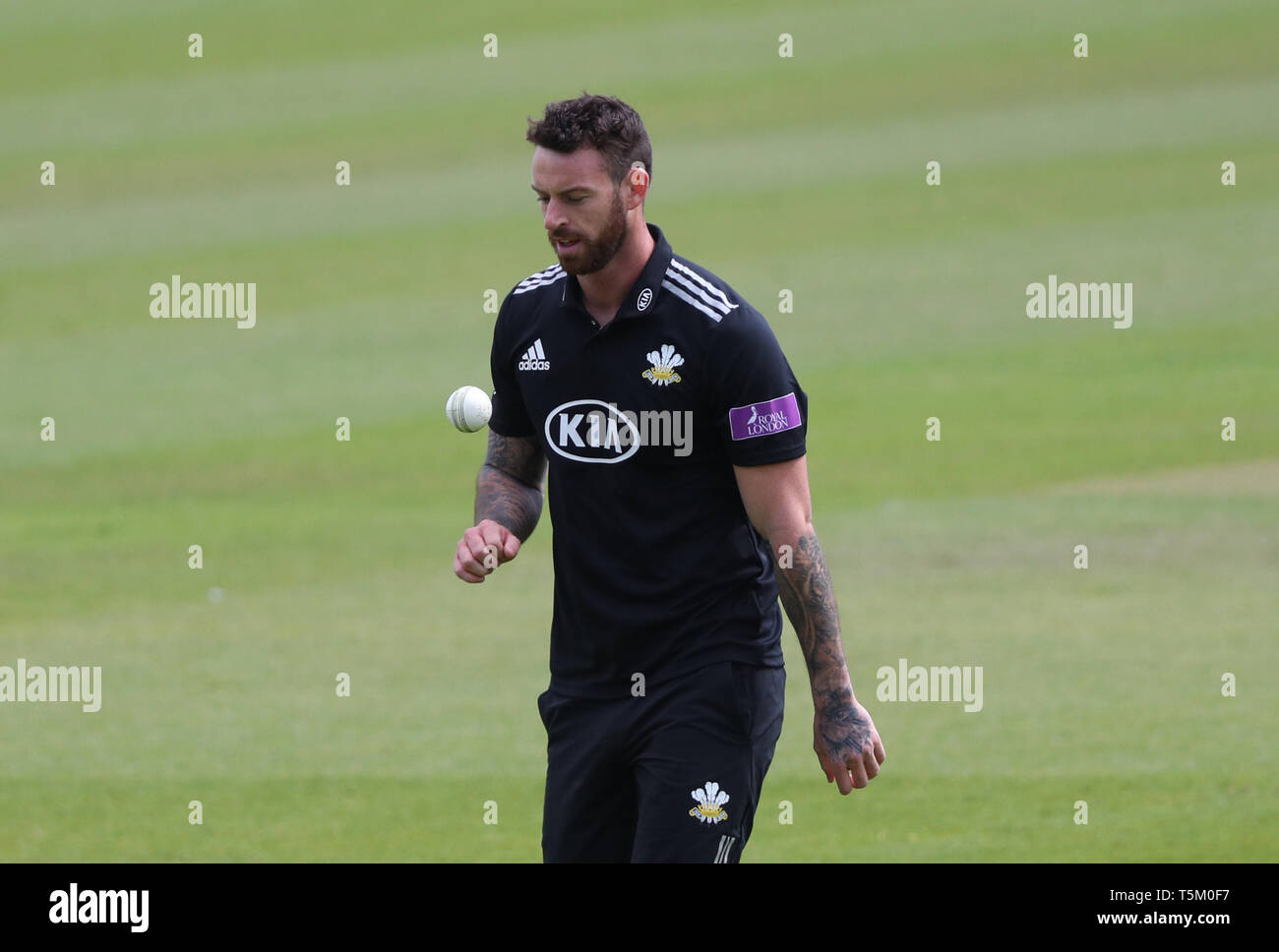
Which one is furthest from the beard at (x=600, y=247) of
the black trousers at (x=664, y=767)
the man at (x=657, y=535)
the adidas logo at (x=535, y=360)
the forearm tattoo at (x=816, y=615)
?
the black trousers at (x=664, y=767)

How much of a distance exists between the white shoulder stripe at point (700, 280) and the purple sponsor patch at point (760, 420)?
0.29 metres

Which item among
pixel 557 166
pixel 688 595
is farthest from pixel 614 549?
pixel 557 166

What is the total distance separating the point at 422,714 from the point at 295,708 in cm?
70

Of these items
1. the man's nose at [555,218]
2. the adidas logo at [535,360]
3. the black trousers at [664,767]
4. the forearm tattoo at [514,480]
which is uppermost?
the man's nose at [555,218]

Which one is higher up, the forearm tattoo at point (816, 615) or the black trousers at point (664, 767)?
the forearm tattoo at point (816, 615)

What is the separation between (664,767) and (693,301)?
50.3 inches

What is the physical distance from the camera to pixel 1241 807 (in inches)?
329

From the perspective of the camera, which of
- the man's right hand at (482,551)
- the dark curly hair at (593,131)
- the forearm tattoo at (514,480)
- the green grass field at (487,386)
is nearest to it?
the dark curly hair at (593,131)

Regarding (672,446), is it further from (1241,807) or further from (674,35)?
(674,35)

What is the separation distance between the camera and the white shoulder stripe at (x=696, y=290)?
516 centimetres

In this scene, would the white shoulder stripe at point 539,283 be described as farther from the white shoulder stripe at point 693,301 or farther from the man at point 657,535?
the white shoulder stripe at point 693,301

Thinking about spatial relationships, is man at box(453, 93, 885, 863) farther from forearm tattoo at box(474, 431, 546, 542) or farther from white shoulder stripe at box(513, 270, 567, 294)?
forearm tattoo at box(474, 431, 546, 542)

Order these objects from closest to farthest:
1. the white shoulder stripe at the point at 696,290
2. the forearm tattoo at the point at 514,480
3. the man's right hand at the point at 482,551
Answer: the white shoulder stripe at the point at 696,290 → the man's right hand at the point at 482,551 → the forearm tattoo at the point at 514,480

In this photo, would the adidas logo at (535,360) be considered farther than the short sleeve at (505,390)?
No
